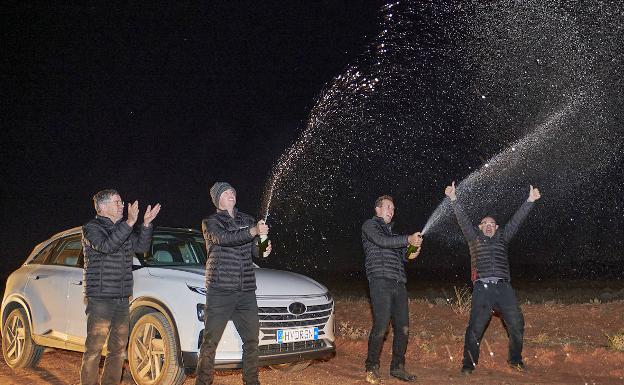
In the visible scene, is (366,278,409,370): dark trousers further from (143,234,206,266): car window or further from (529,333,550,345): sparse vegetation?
(529,333,550,345): sparse vegetation

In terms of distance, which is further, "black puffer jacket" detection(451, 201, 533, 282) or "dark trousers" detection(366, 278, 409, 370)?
"black puffer jacket" detection(451, 201, 533, 282)

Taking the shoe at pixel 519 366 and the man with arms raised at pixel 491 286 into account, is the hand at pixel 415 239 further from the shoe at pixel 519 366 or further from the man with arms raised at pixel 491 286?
the shoe at pixel 519 366

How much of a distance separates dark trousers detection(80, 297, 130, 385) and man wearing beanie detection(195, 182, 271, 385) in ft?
2.96

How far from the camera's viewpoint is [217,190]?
19.5 feet

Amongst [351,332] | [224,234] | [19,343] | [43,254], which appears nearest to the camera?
[224,234]

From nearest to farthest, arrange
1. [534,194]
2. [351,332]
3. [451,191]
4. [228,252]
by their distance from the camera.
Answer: [228,252] < [451,191] < [534,194] < [351,332]

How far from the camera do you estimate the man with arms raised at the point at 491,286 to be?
744 cm

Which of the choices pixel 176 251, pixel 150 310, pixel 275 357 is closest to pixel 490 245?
pixel 275 357

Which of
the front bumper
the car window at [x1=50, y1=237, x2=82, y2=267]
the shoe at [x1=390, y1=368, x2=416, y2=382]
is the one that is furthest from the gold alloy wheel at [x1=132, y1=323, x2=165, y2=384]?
the shoe at [x1=390, y1=368, x2=416, y2=382]

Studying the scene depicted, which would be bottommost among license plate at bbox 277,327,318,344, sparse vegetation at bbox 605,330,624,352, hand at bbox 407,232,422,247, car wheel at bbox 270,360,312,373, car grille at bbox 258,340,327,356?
car wheel at bbox 270,360,312,373

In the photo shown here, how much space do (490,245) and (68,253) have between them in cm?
537

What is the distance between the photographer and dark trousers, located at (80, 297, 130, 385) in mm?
5809

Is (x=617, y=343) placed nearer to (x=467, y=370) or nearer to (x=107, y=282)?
(x=467, y=370)

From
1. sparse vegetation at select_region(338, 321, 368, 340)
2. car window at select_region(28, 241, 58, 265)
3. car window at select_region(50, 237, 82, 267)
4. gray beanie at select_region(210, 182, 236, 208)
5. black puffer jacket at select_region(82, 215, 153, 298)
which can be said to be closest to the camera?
black puffer jacket at select_region(82, 215, 153, 298)
